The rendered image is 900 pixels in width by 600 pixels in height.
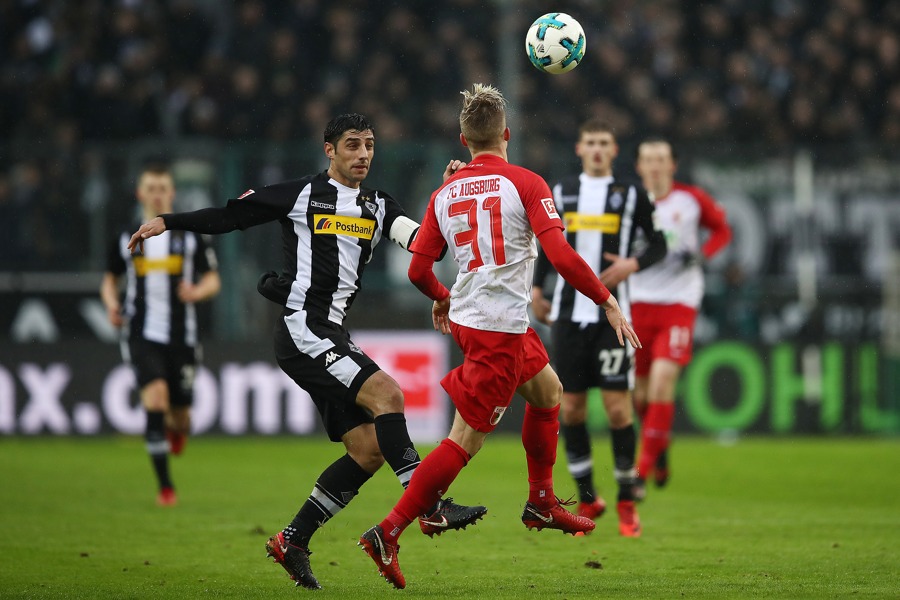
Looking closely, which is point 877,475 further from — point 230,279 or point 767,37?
point 767,37

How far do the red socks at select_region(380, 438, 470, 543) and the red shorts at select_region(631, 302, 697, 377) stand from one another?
415 cm

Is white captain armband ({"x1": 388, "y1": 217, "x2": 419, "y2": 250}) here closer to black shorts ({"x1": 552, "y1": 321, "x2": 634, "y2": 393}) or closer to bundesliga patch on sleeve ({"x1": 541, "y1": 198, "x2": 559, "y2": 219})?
bundesliga patch on sleeve ({"x1": 541, "y1": 198, "x2": 559, "y2": 219})


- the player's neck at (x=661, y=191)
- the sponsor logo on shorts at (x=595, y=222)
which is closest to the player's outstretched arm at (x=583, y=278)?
the sponsor logo on shorts at (x=595, y=222)

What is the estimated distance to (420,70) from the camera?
17.7 m

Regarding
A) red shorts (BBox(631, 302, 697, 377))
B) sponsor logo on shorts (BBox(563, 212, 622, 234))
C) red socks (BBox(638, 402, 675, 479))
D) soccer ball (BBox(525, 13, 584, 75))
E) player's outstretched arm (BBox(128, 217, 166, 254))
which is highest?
soccer ball (BBox(525, 13, 584, 75))

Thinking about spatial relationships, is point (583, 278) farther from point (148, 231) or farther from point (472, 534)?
point (472, 534)

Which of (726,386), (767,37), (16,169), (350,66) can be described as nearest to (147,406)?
(16,169)

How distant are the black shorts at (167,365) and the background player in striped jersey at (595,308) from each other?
3086mm

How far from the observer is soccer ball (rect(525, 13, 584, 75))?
22.6ft

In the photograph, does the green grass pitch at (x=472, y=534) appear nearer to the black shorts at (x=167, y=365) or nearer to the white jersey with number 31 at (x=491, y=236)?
the black shorts at (x=167, y=365)

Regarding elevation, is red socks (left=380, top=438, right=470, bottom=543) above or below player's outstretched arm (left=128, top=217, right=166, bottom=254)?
below

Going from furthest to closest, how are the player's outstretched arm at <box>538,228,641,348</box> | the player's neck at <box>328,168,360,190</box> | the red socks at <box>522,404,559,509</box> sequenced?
1. the player's neck at <box>328,168,360,190</box>
2. the red socks at <box>522,404,559,509</box>
3. the player's outstretched arm at <box>538,228,641,348</box>

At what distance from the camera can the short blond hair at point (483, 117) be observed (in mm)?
5922

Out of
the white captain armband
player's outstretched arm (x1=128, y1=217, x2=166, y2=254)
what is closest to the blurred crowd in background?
the white captain armband
